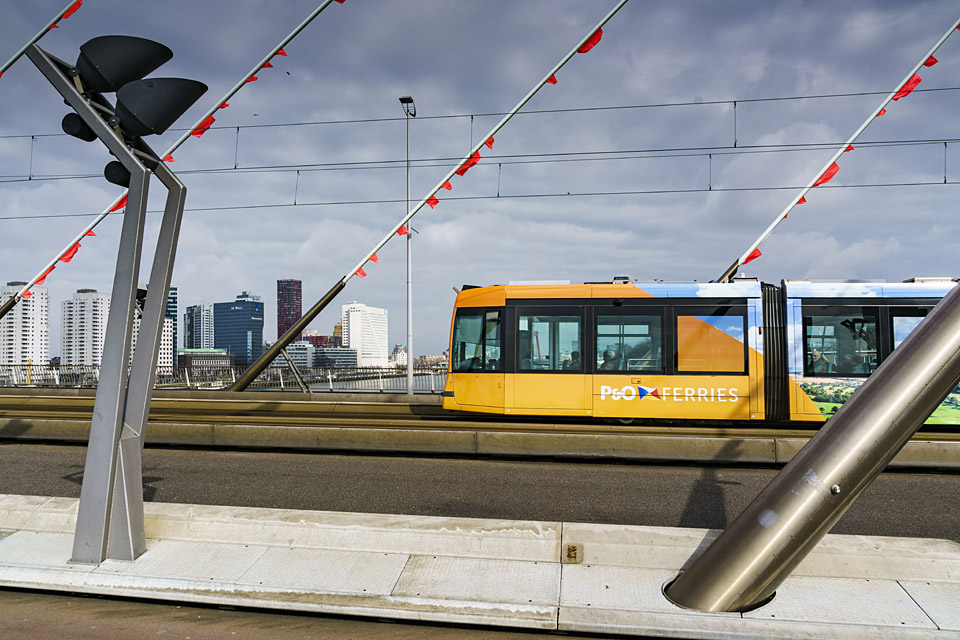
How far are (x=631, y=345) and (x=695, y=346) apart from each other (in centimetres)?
121

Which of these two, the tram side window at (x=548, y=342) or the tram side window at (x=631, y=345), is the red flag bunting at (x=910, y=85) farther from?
the tram side window at (x=548, y=342)

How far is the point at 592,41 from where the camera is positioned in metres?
16.1

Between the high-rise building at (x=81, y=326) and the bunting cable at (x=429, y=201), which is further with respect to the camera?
the high-rise building at (x=81, y=326)

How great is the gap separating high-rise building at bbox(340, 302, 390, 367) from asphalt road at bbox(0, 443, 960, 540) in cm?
4226

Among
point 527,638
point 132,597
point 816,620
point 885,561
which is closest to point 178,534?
point 132,597

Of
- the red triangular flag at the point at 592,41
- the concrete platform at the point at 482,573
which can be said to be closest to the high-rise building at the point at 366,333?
the red triangular flag at the point at 592,41

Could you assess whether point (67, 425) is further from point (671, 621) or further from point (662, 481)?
point (671, 621)

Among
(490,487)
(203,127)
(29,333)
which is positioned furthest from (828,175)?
(29,333)

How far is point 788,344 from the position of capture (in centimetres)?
1270

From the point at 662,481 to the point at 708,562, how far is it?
4.89 m

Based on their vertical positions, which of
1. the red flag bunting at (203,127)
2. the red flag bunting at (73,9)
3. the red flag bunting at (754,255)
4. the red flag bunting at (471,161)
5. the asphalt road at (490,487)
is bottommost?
the asphalt road at (490,487)

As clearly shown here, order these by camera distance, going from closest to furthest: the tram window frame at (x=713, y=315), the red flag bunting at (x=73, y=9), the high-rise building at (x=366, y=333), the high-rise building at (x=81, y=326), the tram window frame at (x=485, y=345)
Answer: the tram window frame at (x=713, y=315) → the tram window frame at (x=485, y=345) → the red flag bunting at (x=73, y=9) → the high-rise building at (x=366, y=333) → the high-rise building at (x=81, y=326)

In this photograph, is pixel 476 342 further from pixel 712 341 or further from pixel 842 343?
pixel 842 343

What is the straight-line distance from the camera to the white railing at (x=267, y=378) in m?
24.7
